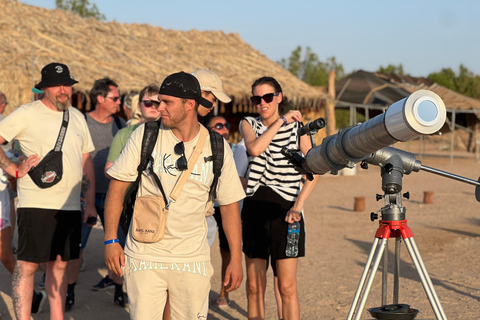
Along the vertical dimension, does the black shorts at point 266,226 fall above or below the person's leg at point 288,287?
above

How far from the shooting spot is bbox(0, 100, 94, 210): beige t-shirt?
15.3 ft

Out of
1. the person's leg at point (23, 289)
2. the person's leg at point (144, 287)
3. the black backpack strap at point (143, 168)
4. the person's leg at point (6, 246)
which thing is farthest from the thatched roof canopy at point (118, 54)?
the person's leg at point (144, 287)

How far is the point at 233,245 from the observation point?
3.55 m

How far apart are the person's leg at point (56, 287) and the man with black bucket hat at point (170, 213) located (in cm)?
160

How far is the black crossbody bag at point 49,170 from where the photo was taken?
4633mm

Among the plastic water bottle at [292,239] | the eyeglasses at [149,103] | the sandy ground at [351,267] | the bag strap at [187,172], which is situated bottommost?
the sandy ground at [351,267]

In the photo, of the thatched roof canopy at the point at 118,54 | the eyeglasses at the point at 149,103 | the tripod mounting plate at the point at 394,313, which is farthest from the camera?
the thatched roof canopy at the point at 118,54

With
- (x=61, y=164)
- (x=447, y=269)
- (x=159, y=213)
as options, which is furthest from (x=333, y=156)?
(x=447, y=269)

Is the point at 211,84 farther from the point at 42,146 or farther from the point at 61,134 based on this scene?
the point at 42,146

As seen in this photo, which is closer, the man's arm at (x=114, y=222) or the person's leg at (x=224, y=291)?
the man's arm at (x=114, y=222)

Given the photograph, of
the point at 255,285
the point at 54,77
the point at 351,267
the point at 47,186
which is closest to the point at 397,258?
the point at 255,285

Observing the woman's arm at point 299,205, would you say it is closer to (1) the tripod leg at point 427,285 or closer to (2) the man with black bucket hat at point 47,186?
(1) the tripod leg at point 427,285

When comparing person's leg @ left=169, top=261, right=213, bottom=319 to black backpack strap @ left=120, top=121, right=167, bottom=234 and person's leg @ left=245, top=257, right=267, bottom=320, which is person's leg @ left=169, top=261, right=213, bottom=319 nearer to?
black backpack strap @ left=120, top=121, right=167, bottom=234

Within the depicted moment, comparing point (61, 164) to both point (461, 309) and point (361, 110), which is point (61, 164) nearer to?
point (461, 309)
